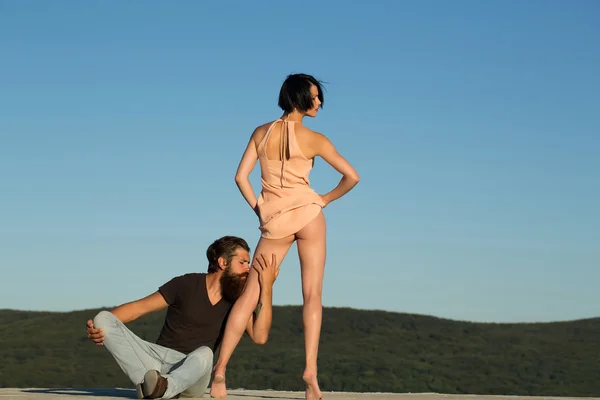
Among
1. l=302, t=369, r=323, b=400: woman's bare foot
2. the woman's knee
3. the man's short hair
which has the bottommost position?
l=302, t=369, r=323, b=400: woman's bare foot

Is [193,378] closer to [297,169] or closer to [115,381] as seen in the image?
[297,169]

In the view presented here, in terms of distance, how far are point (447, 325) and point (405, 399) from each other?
1436cm


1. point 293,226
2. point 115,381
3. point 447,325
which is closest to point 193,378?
point 293,226

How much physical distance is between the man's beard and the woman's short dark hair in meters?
1.49

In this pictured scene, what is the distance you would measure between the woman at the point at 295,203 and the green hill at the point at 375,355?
822cm

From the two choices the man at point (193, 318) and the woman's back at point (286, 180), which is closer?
the man at point (193, 318)

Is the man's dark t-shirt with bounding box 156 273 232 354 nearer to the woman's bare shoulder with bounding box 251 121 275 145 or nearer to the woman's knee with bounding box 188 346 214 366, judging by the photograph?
the woman's knee with bounding box 188 346 214 366

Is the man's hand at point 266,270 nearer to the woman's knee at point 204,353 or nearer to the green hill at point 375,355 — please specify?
the woman's knee at point 204,353

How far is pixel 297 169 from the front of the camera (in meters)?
7.33

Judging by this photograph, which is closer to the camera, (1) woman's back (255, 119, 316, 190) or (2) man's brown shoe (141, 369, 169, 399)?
(2) man's brown shoe (141, 369, 169, 399)

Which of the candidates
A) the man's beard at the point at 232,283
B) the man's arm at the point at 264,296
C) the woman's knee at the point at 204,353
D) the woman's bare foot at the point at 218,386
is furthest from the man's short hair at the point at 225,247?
the woman's bare foot at the point at 218,386

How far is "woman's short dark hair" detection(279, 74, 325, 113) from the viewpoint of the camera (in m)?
7.42

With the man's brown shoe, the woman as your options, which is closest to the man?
the woman

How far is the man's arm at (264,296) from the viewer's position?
23.8 feet
